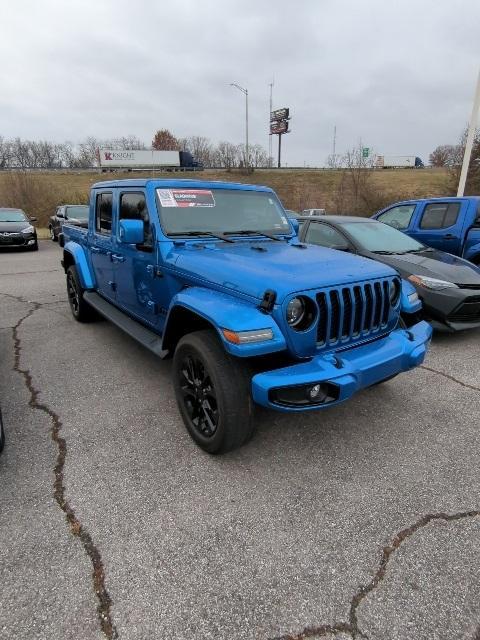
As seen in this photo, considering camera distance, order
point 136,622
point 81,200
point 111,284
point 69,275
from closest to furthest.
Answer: point 136,622 < point 111,284 < point 69,275 < point 81,200

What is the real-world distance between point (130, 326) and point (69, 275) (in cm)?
246

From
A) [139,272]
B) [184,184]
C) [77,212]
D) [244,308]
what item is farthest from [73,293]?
[77,212]

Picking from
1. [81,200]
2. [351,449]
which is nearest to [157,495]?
[351,449]

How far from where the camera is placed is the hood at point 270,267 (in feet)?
8.35

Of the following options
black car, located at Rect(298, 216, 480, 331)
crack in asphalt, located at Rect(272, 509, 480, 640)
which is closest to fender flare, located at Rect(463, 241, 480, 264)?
black car, located at Rect(298, 216, 480, 331)

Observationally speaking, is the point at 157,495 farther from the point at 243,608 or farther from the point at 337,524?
the point at 337,524

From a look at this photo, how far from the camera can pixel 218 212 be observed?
3.70 m

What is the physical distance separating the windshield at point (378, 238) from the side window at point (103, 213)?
332 cm

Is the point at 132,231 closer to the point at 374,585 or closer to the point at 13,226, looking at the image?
the point at 374,585

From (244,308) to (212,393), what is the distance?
2.07 ft

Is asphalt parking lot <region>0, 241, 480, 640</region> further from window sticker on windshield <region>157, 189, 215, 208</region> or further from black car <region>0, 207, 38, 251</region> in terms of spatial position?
black car <region>0, 207, 38, 251</region>

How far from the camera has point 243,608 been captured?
1778mm

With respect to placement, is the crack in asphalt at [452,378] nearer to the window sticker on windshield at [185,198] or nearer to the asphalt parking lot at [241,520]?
the asphalt parking lot at [241,520]

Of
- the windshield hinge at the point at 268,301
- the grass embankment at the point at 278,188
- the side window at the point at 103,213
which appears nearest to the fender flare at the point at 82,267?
the side window at the point at 103,213
